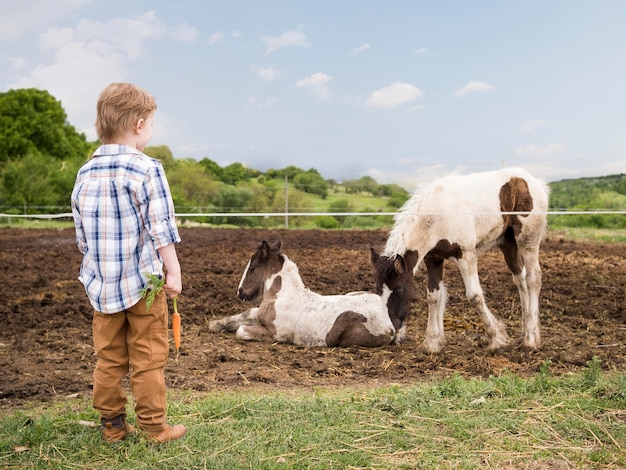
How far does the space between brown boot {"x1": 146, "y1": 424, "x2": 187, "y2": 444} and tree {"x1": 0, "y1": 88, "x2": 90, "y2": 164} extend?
42512 millimetres

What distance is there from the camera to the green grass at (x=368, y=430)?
3559 mm

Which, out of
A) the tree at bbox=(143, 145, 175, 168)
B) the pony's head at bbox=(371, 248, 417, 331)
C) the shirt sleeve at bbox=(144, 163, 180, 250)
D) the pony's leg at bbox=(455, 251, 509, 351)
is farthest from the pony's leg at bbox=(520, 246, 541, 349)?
the tree at bbox=(143, 145, 175, 168)

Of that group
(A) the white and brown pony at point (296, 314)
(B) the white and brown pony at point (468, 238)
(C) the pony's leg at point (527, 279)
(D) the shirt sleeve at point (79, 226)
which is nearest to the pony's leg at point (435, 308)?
(B) the white and brown pony at point (468, 238)

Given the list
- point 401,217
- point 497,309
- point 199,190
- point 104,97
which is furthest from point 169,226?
point 199,190

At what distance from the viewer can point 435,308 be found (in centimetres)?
705

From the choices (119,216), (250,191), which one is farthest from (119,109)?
(250,191)

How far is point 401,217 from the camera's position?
6.93 metres

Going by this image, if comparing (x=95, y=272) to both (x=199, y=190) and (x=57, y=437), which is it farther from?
(x=199, y=190)

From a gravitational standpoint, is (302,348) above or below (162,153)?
below

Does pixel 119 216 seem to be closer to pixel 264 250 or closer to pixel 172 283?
pixel 172 283

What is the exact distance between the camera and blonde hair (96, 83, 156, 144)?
361 cm

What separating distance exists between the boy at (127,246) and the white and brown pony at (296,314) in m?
3.36

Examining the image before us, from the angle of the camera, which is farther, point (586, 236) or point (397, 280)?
point (586, 236)

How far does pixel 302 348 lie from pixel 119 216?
3.77 meters
